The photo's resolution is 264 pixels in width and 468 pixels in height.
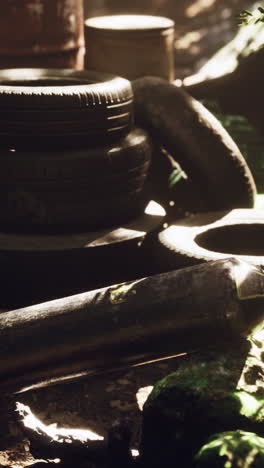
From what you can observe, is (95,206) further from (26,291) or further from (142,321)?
(142,321)

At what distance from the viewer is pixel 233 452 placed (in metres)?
2.88

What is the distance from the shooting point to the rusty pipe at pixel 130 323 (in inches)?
144

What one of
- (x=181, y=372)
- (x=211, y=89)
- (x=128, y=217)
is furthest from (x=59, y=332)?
(x=211, y=89)

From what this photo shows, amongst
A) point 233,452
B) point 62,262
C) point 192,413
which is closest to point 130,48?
point 62,262

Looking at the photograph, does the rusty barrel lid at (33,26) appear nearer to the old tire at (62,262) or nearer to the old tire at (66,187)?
the old tire at (66,187)

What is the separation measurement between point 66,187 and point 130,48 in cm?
262

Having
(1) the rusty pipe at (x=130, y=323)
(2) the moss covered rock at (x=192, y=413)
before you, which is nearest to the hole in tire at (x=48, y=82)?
(1) the rusty pipe at (x=130, y=323)

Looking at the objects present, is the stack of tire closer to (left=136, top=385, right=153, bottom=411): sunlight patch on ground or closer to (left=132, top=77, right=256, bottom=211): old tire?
(left=132, top=77, right=256, bottom=211): old tire

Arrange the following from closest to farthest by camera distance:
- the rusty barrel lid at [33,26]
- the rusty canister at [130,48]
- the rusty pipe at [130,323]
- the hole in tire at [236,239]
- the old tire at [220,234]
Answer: the rusty pipe at [130,323]
the old tire at [220,234]
the hole in tire at [236,239]
the rusty barrel lid at [33,26]
the rusty canister at [130,48]

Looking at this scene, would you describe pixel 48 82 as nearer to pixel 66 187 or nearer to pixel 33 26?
pixel 66 187

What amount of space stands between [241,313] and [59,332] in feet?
2.88

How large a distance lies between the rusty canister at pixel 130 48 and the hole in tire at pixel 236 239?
96.6 inches

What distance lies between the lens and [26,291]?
4805mm

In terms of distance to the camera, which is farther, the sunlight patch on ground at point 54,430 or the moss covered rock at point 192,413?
the sunlight patch on ground at point 54,430
